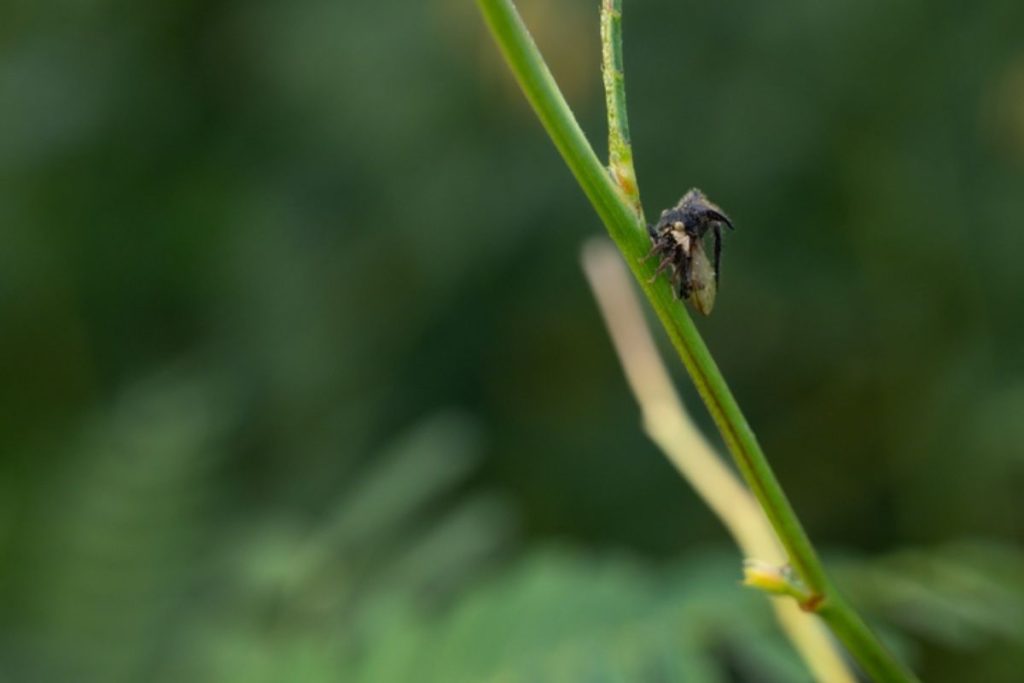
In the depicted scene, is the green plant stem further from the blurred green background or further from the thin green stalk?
the blurred green background

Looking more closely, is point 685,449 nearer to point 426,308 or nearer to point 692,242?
point 692,242

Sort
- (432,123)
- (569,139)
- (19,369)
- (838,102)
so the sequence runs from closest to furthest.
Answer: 1. (569,139)
2. (838,102)
3. (432,123)
4. (19,369)

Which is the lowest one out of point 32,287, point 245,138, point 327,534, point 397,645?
point 397,645

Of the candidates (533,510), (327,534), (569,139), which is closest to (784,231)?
(533,510)

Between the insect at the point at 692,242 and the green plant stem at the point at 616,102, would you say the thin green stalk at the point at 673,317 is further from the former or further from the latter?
the insect at the point at 692,242

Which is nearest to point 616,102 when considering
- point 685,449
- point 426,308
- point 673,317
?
point 673,317

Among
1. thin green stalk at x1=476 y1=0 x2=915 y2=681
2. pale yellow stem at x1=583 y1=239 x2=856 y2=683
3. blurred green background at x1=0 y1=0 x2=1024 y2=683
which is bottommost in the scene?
thin green stalk at x1=476 y1=0 x2=915 y2=681

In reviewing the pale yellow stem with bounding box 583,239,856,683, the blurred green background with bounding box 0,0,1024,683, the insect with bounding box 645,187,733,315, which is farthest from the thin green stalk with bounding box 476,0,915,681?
the blurred green background with bounding box 0,0,1024,683

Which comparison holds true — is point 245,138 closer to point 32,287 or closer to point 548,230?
point 32,287
